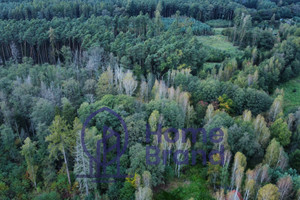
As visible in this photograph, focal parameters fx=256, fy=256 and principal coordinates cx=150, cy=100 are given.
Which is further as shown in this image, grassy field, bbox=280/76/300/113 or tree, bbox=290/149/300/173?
grassy field, bbox=280/76/300/113

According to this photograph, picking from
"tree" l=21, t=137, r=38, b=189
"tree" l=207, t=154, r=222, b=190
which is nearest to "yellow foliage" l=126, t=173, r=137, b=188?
"tree" l=207, t=154, r=222, b=190

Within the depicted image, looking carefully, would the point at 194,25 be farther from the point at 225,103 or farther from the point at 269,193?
the point at 269,193

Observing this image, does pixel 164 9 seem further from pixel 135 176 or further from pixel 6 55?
pixel 135 176

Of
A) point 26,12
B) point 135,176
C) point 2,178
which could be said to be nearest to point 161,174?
point 135,176

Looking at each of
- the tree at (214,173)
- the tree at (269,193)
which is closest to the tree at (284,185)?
the tree at (269,193)

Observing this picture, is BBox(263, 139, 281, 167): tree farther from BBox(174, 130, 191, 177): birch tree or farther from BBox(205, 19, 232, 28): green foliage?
BBox(205, 19, 232, 28): green foliage
